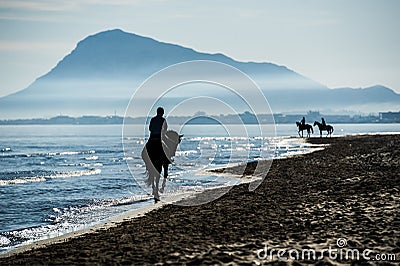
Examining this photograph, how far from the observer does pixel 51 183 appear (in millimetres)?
25906

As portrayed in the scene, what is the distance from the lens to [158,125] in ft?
54.5

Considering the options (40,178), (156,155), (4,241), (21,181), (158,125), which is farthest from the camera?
(40,178)

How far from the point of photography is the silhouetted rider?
16.5m

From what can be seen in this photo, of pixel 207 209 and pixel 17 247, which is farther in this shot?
pixel 207 209

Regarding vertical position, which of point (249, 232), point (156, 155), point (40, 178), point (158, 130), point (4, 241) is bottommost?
point (40, 178)

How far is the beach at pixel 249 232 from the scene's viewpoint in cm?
812

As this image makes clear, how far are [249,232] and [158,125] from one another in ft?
24.7

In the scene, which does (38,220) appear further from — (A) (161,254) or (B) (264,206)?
(A) (161,254)

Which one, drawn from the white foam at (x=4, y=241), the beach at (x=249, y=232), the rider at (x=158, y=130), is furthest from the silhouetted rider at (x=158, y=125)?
the white foam at (x=4, y=241)

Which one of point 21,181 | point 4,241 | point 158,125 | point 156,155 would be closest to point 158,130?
point 158,125

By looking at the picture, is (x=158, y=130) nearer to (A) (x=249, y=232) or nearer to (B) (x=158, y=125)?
(B) (x=158, y=125)

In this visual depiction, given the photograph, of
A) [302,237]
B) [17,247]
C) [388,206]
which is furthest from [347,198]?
[17,247]

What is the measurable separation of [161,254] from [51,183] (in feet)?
61.9

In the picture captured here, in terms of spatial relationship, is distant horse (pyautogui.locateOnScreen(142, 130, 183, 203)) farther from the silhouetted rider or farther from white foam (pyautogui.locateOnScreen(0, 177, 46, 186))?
white foam (pyautogui.locateOnScreen(0, 177, 46, 186))
